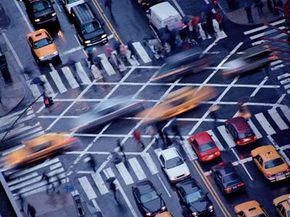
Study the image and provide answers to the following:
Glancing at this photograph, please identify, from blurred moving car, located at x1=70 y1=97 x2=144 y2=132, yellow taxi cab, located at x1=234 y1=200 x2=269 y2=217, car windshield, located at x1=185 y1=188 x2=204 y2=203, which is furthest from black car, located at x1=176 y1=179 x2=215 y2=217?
blurred moving car, located at x1=70 y1=97 x2=144 y2=132

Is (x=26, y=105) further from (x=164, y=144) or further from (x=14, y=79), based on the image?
(x=164, y=144)

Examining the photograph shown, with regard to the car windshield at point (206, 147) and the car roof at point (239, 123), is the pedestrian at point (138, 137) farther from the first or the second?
the car roof at point (239, 123)

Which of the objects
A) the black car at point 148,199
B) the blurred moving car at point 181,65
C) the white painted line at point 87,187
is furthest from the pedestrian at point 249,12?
the white painted line at point 87,187

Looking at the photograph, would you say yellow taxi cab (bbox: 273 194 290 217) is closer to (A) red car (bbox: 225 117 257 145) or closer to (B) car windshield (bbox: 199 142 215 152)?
(A) red car (bbox: 225 117 257 145)

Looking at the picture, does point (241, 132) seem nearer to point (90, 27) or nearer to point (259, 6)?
point (259, 6)

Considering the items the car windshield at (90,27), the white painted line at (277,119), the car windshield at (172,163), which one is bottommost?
the white painted line at (277,119)

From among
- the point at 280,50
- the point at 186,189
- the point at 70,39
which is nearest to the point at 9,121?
the point at 70,39

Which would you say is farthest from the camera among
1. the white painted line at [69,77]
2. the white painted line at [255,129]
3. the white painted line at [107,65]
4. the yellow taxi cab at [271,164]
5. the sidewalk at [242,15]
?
the sidewalk at [242,15]
